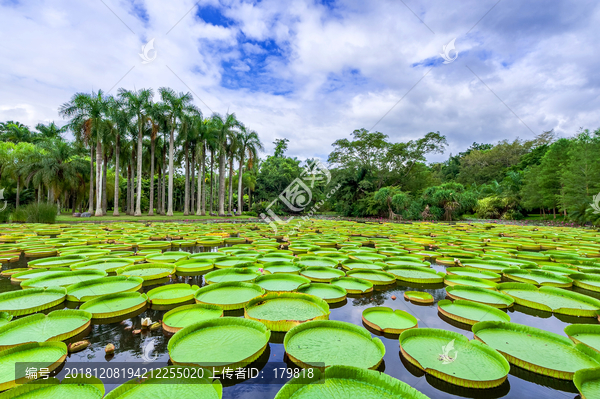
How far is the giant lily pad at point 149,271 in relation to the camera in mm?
4442

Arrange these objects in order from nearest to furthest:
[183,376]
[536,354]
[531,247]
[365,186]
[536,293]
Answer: [183,376]
[536,354]
[536,293]
[531,247]
[365,186]

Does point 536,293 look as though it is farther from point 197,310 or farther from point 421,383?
point 197,310

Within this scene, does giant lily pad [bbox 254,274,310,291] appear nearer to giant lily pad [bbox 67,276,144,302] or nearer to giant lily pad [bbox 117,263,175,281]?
giant lily pad [bbox 117,263,175,281]

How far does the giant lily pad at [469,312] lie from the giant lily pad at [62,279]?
5491 millimetres

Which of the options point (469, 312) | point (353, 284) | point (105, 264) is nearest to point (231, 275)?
point (353, 284)

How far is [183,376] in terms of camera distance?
5.87ft

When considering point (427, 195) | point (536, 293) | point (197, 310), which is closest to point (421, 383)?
point (197, 310)

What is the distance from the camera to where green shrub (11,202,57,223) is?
14281 millimetres

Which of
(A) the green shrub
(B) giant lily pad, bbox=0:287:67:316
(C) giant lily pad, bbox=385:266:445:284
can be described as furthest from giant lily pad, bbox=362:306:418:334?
(A) the green shrub

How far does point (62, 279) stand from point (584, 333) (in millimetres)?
7162

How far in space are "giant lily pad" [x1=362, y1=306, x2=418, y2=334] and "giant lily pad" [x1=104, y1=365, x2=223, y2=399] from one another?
1.87 m

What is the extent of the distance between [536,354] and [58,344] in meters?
4.29

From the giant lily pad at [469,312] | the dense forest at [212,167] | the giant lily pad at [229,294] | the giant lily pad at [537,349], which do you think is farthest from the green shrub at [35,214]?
the giant lily pad at [537,349]

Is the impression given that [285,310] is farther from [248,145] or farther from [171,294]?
[248,145]
